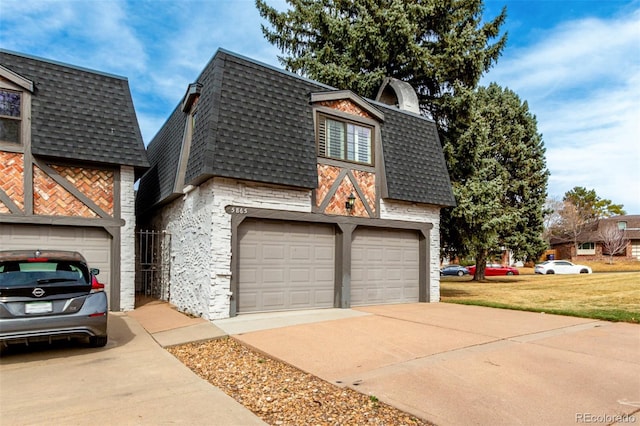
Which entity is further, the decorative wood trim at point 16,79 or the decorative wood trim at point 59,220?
the decorative wood trim at point 16,79

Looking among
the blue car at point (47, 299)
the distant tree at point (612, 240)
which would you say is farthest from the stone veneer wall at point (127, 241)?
the distant tree at point (612, 240)

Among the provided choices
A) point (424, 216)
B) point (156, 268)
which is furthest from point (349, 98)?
point (156, 268)

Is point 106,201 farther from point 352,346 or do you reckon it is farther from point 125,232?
point 352,346

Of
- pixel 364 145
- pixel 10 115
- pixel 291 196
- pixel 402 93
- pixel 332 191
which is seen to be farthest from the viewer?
pixel 402 93

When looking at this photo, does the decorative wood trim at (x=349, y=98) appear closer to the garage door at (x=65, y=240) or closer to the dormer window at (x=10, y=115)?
the garage door at (x=65, y=240)

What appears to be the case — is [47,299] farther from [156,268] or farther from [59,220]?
[156,268]

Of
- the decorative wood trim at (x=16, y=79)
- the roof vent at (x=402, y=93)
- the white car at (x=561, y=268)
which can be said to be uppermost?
the roof vent at (x=402, y=93)

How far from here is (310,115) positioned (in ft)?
32.7

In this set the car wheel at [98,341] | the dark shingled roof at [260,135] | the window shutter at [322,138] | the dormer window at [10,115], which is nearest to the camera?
the car wheel at [98,341]

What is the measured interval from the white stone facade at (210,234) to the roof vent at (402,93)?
169 inches

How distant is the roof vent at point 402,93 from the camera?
535 inches

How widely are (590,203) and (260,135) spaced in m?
55.8

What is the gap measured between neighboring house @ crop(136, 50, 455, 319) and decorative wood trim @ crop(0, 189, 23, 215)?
3287mm

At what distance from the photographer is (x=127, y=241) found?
9.73 meters
